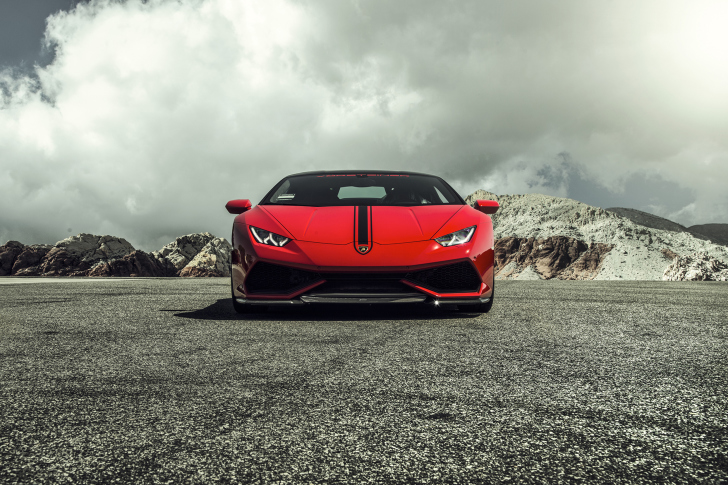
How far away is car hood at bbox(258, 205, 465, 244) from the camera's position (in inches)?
145

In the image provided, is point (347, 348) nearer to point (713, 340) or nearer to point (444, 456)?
point (444, 456)

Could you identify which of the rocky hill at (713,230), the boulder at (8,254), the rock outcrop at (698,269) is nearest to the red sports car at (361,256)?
the rock outcrop at (698,269)

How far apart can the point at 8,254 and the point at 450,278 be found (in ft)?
109

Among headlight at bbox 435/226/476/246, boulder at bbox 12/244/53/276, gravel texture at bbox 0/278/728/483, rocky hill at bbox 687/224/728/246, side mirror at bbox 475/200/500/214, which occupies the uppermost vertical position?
rocky hill at bbox 687/224/728/246

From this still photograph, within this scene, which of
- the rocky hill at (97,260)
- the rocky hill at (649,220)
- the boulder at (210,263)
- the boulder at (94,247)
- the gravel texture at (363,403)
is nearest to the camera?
the gravel texture at (363,403)

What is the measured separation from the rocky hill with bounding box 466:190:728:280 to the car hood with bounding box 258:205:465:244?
6109 cm

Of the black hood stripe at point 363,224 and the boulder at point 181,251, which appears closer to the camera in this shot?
the black hood stripe at point 363,224

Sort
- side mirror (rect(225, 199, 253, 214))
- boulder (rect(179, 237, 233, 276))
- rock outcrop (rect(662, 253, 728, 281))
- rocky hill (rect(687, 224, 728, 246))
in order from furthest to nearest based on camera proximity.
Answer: rocky hill (rect(687, 224, 728, 246)), boulder (rect(179, 237, 233, 276)), rock outcrop (rect(662, 253, 728, 281)), side mirror (rect(225, 199, 253, 214))

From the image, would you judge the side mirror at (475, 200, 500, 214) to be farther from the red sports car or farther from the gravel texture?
the gravel texture

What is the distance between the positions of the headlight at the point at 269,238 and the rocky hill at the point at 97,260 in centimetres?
2579

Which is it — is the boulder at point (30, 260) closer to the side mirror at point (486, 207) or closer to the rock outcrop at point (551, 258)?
the side mirror at point (486, 207)

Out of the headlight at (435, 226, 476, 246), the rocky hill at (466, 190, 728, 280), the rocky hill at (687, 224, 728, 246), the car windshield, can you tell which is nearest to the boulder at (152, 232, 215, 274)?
the car windshield

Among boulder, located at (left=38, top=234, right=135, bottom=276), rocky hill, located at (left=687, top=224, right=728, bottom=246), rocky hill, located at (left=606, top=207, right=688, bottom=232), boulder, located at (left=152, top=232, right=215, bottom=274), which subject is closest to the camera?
boulder, located at (left=38, top=234, right=135, bottom=276)

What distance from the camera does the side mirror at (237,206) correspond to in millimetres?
4453
